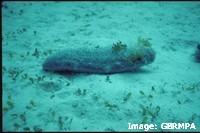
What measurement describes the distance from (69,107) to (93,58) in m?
1.14

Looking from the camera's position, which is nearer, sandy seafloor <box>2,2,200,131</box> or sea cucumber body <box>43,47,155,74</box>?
sandy seafloor <box>2,2,200,131</box>

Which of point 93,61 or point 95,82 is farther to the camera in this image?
point 93,61

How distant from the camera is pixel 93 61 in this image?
12.0 ft

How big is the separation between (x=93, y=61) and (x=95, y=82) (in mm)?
439

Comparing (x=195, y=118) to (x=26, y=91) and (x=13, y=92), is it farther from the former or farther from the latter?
(x=13, y=92)

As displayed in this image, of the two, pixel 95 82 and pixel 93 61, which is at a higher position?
pixel 93 61

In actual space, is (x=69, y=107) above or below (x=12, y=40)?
below

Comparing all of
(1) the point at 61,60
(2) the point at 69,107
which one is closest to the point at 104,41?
(1) the point at 61,60

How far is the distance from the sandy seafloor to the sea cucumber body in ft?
0.47

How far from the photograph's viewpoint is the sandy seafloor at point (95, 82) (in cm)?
281

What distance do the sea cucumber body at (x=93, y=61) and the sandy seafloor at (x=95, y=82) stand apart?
14 centimetres

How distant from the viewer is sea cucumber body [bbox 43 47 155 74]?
12.0 ft

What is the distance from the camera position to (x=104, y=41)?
521 centimetres

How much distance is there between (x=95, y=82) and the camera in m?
3.47
